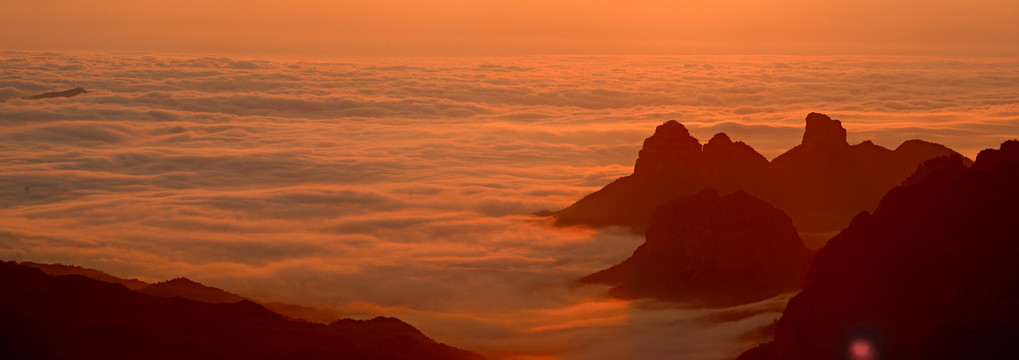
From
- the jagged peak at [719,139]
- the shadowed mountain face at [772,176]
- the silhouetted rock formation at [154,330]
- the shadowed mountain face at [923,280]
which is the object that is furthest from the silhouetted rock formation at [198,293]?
the jagged peak at [719,139]

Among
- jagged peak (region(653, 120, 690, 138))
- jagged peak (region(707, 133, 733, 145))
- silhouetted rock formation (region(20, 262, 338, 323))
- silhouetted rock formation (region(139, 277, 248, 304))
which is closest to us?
silhouetted rock formation (region(139, 277, 248, 304))

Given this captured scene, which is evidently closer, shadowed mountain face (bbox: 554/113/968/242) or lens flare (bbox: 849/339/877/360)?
lens flare (bbox: 849/339/877/360)

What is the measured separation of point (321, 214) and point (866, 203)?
6629 centimetres

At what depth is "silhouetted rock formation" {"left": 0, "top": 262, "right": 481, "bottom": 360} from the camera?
34.7 m

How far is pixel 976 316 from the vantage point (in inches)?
1173

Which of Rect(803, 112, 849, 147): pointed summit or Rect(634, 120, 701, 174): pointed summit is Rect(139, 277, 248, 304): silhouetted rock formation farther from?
Rect(803, 112, 849, 147): pointed summit

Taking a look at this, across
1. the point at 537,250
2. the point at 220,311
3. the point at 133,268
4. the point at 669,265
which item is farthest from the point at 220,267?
the point at 220,311

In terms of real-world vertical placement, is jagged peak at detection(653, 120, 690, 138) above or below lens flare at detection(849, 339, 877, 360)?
above

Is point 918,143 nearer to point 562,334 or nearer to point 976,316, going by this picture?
point 562,334

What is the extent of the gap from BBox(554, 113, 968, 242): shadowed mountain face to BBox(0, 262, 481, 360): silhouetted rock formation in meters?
51.7

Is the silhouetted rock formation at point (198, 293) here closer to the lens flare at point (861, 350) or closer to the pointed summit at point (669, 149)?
the lens flare at point (861, 350)

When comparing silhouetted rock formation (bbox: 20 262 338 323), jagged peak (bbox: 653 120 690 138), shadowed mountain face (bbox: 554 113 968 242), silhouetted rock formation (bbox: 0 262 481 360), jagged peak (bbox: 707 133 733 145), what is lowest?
silhouetted rock formation (bbox: 0 262 481 360)

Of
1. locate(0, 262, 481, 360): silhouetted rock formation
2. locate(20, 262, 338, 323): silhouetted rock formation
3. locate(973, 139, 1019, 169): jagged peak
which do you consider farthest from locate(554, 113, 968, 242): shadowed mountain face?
locate(973, 139, 1019, 169): jagged peak

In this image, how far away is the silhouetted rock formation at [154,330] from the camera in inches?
1367
